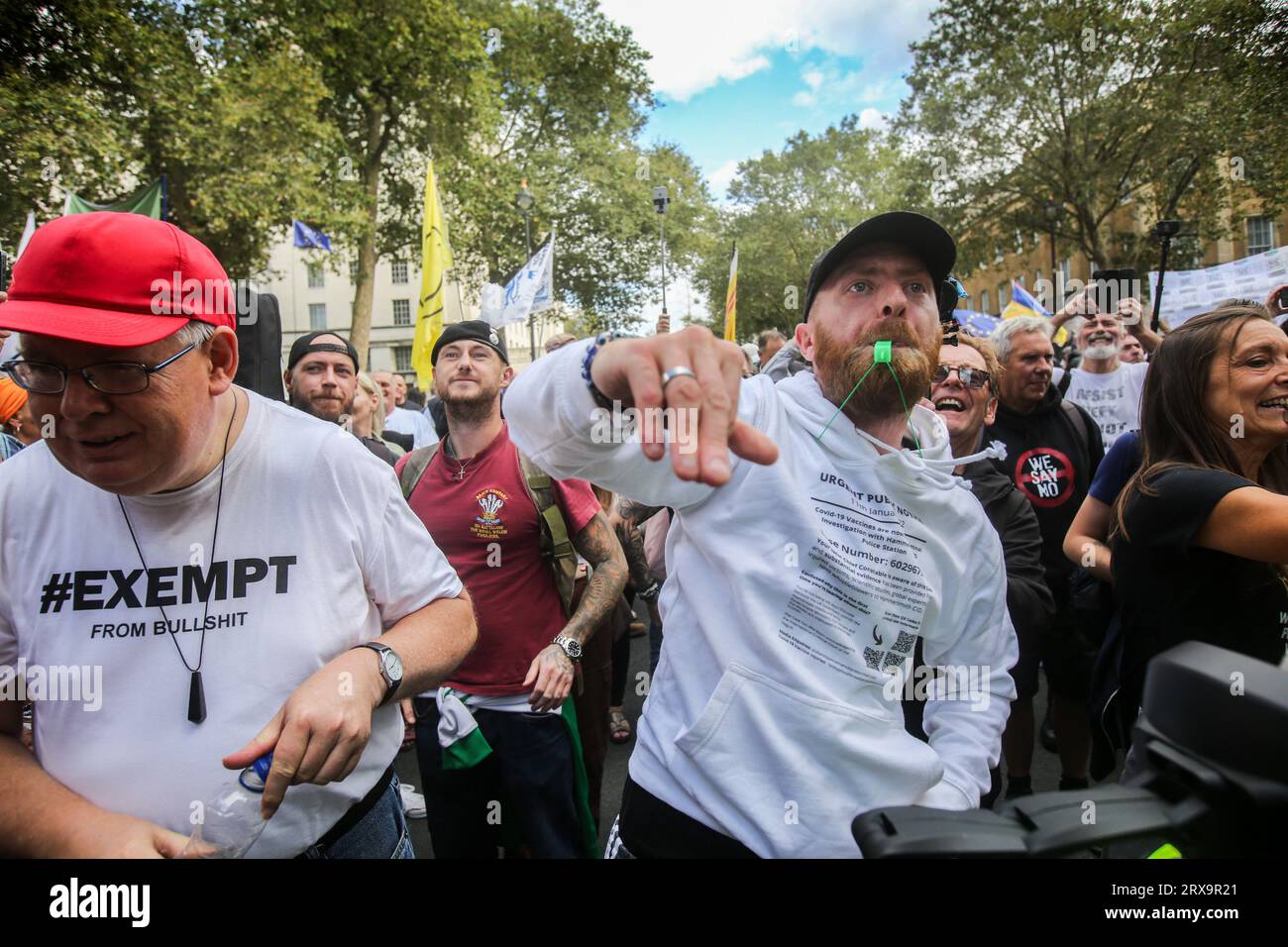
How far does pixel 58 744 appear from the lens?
4.32 ft

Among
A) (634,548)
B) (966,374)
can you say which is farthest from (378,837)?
(966,374)

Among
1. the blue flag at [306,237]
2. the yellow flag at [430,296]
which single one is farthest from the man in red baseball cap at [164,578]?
the blue flag at [306,237]

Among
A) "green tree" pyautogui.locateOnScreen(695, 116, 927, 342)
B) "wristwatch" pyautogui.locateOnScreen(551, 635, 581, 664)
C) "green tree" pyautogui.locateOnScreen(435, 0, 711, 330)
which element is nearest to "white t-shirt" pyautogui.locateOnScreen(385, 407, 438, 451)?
"wristwatch" pyautogui.locateOnScreen(551, 635, 581, 664)

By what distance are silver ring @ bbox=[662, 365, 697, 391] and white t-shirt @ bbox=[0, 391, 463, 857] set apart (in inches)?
37.8

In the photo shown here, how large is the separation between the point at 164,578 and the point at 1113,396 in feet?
17.7

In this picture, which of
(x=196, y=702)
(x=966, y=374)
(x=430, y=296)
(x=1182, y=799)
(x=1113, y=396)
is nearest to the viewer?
(x=1182, y=799)

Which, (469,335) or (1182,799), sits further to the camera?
(469,335)

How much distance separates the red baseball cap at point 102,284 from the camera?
46.9 inches

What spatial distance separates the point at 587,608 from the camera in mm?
2814

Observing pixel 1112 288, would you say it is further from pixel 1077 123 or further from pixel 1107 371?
pixel 1077 123

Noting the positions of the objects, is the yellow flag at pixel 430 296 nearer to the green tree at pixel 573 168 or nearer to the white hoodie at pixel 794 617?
the white hoodie at pixel 794 617

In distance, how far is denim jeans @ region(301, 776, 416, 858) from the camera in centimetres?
155

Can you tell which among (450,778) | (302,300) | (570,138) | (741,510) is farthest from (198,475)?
(302,300)

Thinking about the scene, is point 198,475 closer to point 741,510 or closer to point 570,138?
point 741,510
